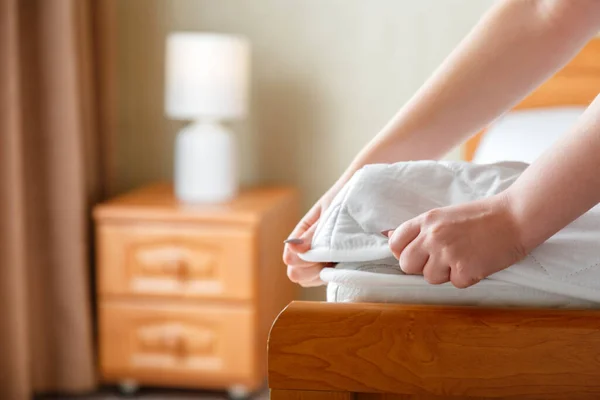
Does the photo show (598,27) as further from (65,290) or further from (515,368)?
(65,290)

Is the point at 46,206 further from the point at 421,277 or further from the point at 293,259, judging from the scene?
the point at 421,277

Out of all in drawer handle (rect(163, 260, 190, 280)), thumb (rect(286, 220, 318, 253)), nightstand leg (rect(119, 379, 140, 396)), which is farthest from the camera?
nightstand leg (rect(119, 379, 140, 396))

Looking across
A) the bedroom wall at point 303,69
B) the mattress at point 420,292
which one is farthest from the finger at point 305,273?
the bedroom wall at point 303,69

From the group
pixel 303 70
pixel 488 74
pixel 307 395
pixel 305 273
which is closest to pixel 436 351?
pixel 307 395

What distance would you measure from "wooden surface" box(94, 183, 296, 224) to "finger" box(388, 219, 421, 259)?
1.70 m

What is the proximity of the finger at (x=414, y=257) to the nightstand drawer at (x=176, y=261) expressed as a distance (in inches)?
67.4

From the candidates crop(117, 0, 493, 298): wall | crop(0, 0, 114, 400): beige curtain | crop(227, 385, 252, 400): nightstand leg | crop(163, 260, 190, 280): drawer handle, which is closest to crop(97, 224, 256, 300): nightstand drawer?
crop(163, 260, 190, 280): drawer handle

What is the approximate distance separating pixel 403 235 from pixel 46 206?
6.52 ft

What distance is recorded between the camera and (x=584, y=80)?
263 cm

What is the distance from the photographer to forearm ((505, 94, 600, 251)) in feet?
2.35

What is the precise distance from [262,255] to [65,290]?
59 centimetres

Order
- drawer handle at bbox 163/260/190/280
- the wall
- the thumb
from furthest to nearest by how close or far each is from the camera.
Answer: the wall < drawer handle at bbox 163/260/190/280 < the thumb

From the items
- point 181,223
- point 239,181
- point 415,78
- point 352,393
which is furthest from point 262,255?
point 352,393

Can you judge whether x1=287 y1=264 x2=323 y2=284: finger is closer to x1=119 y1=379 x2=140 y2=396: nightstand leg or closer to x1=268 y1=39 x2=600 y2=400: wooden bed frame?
x1=268 y1=39 x2=600 y2=400: wooden bed frame
